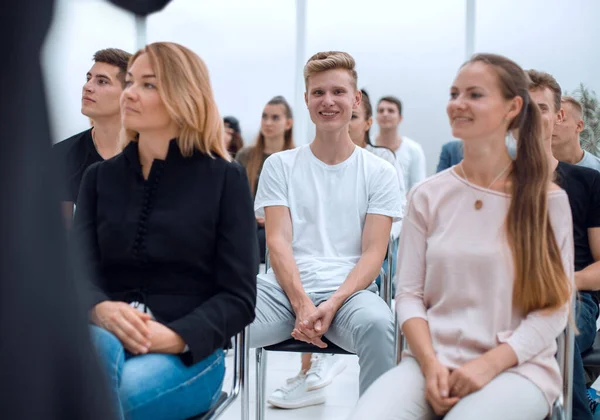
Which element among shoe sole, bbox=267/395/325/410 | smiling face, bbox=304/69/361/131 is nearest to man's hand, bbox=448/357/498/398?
smiling face, bbox=304/69/361/131

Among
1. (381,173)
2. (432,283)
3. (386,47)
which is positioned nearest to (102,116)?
(381,173)

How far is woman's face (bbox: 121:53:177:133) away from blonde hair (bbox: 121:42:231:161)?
16mm

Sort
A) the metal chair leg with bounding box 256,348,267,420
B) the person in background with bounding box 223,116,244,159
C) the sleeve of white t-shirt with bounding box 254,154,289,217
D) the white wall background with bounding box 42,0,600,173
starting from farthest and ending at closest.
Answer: the white wall background with bounding box 42,0,600,173 < the person in background with bounding box 223,116,244,159 < the sleeve of white t-shirt with bounding box 254,154,289,217 < the metal chair leg with bounding box 256,348,267,420

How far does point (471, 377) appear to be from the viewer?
55.2 inches

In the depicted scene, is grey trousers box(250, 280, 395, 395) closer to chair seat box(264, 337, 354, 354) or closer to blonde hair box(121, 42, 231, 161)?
chair seat box(264, 337, 354, 354)

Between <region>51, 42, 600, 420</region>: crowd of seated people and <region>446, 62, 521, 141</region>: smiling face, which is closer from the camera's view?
<region>51, 42, 600, 420</region>: crowd of seated people

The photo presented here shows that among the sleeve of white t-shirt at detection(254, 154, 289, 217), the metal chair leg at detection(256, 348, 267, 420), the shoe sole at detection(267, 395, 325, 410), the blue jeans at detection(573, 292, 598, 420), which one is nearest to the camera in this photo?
the blue jeans at detection(573, 292, 598, 420)

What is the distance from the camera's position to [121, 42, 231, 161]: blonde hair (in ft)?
5.23

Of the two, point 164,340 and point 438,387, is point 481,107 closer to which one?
point 438,387

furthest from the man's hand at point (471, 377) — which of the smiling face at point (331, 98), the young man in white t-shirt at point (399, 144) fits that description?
the young man in white t-shirt at point (399, 144)

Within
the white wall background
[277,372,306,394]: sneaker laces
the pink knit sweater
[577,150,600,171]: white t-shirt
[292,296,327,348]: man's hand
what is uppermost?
the white wall background

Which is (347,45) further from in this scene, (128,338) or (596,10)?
(128,338)

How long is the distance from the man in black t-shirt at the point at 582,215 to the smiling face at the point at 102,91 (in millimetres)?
1265

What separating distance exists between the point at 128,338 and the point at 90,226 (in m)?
0.31
